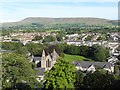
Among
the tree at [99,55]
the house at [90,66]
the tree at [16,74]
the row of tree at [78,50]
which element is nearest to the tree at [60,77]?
the tree at [16,74]

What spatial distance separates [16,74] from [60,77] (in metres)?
1.53

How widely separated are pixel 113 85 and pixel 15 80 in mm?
3121

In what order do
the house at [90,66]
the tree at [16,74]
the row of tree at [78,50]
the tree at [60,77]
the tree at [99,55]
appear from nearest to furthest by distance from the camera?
the tree at [60,77] → the tree at [16,74] → the house at [90,66] → the tree at [99,55] → the row of tree at [78,50]

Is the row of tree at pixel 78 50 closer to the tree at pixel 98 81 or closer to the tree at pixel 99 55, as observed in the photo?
the tree at pixel 99 55

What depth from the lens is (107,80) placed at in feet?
33.3

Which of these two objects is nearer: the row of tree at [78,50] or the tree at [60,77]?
the tree at [60,77]

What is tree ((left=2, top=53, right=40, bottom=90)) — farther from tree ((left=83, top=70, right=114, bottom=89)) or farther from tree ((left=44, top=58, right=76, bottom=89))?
tree ((left=83, top=70, right=114, bottom=89))

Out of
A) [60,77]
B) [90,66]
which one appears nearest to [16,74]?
[60,77]

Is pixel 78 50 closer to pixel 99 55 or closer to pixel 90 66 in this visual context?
pixel 99 55

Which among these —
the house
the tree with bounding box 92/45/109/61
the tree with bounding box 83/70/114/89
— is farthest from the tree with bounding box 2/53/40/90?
the tree with bounding box 92/45/109/61

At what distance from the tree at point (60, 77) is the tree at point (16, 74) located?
87cm

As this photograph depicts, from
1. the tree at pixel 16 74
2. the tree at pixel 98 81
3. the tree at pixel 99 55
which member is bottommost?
the tree at pixel 99 55

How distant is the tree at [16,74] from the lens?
332 inches

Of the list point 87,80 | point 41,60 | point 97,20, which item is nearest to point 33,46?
point 41,60
